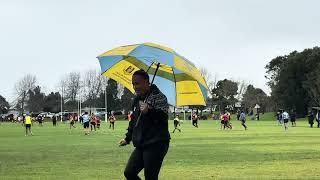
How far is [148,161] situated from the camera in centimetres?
825

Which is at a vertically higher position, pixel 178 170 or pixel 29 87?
pixel 29 87

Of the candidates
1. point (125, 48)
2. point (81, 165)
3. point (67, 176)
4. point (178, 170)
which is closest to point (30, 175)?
point (67, 176)

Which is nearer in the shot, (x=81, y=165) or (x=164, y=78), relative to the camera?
(x=164, y=78)

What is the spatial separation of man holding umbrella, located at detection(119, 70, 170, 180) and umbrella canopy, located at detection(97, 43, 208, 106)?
1161mm

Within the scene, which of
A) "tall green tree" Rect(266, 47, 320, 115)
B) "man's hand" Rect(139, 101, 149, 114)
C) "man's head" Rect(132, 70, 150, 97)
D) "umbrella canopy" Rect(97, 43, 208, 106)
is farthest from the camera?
"tall green tree" Rect(266, 47, 320, 115)

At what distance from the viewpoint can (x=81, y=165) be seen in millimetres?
17203

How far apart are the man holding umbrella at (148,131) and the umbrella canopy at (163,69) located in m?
1.16

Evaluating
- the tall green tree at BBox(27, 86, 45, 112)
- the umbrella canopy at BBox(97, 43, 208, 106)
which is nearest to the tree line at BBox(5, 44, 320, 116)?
the tall green tree at BBox(27, 86, 45, 112)

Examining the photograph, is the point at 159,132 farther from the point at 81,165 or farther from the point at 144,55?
the point at 81,165

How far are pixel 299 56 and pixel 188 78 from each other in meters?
114

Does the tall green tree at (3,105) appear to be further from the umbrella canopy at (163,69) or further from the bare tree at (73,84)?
the umbrella canopy at (163,69)

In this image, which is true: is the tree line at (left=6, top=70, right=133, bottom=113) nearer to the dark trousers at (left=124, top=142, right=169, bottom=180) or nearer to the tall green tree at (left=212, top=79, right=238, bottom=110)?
the tall green tree at (left=212, top=79, right=238, bottom=110)

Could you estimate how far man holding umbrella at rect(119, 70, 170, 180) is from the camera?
27.1 feet

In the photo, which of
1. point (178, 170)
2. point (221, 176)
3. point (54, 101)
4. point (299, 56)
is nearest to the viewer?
point (221, 176)
